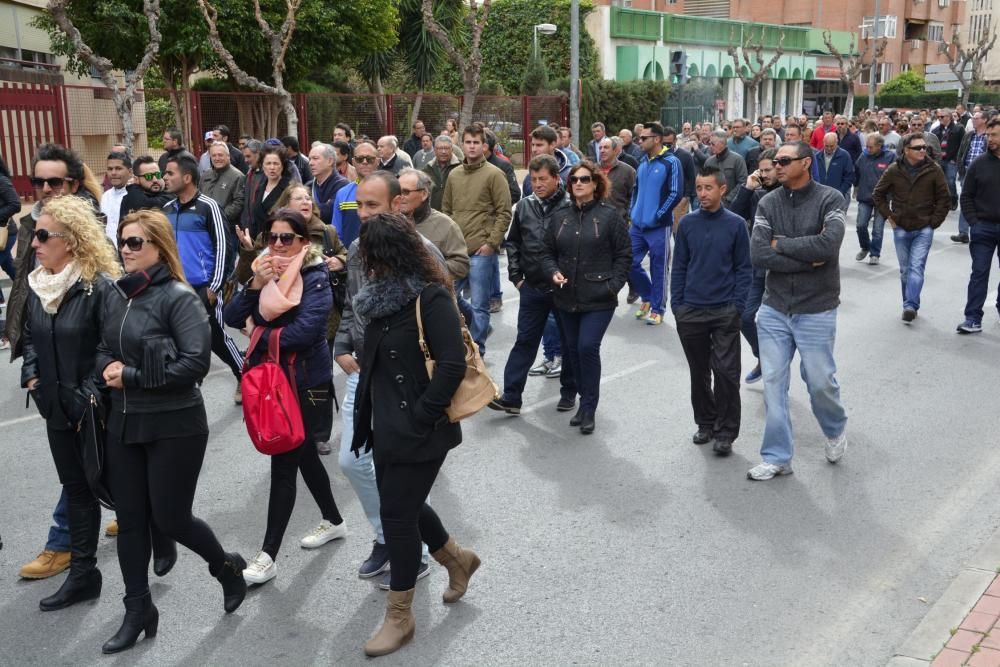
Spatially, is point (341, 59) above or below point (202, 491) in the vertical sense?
above

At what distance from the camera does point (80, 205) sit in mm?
4629

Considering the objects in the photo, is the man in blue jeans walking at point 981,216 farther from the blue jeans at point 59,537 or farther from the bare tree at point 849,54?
the bare tree at point 849,54

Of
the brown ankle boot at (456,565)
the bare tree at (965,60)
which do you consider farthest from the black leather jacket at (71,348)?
the bare tree at (965,60)

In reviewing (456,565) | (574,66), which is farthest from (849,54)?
(456,565)

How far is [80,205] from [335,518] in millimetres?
1894

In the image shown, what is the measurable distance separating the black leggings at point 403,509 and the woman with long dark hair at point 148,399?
31.3 inches

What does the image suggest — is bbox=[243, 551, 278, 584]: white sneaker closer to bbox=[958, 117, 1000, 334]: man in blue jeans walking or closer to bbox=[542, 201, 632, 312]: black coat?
bbox=[542, 201, 632, 312]: black coat

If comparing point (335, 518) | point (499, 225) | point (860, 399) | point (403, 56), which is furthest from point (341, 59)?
point (335, 518)

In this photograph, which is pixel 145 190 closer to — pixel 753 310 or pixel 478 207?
pixel 478 207

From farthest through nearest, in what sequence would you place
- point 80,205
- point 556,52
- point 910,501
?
point 556,52, point 910,501, point 80,205

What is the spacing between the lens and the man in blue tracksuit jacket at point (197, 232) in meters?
7.14

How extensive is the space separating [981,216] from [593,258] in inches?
188

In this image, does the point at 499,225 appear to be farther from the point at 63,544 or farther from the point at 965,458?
the point at 63,544

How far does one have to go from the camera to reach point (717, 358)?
6715 mm
